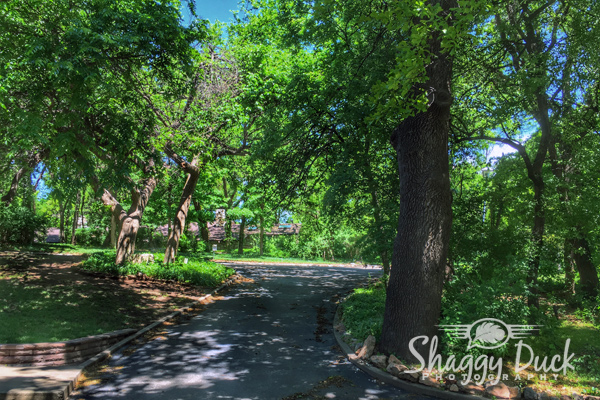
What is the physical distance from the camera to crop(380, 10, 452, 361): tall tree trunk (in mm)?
5844

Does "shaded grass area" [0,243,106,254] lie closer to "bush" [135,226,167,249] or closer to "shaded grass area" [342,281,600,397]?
"bush" [135,226,167,249]

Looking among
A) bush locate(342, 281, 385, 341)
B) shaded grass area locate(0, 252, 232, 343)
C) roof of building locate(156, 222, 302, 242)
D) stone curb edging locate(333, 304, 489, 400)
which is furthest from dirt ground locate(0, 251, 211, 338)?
roof of building locate(156, 222, 302, 242)

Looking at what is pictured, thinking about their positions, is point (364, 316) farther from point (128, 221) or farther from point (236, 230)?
point (236, 230)

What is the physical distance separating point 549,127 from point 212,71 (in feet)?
34.1

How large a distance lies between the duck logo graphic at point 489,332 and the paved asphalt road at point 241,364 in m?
1.43

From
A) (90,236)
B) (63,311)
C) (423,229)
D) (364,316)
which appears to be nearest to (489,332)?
(423,229)

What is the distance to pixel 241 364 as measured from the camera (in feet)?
19.5

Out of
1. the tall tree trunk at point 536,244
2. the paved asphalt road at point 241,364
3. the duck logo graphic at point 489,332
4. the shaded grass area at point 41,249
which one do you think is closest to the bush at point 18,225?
the shaded grass area at point 41,249

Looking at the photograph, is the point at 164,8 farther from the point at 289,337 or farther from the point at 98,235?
the point at 98,235

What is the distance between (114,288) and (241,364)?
6.88 meters

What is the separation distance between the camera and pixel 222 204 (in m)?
30.0

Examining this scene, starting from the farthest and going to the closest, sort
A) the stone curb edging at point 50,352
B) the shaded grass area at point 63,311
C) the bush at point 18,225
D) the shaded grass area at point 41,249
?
1. the bush at point 18,225
2. the shaded grass area at point 41,249
3. the shaded grass area at point 63,311
4. the stone curb edging at point 50,352

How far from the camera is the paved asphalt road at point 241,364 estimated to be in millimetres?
4840

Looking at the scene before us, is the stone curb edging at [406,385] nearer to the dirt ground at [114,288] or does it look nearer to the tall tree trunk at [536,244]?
the tall tree trunk at [536,244]
